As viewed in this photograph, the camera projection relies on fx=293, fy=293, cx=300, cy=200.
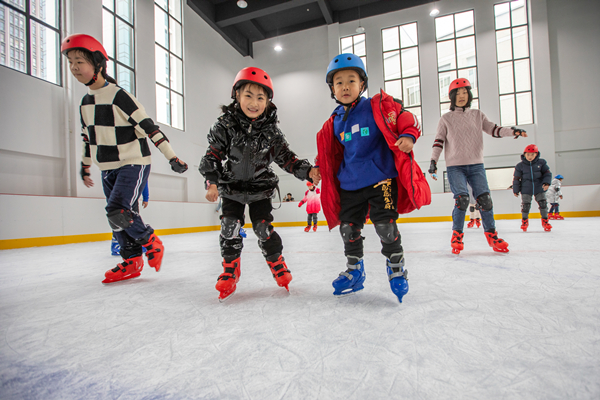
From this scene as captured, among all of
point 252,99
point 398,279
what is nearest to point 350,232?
point 398,279

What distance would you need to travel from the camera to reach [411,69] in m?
11.4

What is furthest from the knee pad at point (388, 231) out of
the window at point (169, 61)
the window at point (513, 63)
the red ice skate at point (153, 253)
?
the window at point (513, 63)

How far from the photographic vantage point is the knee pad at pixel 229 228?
1.55 meters

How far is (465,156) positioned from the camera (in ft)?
8.71

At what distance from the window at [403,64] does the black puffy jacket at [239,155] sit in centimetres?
1103

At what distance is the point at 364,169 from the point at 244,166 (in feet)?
2.07

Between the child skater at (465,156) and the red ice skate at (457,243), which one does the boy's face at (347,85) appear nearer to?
the child skater at (465,156)

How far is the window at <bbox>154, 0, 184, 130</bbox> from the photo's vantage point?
343 inches

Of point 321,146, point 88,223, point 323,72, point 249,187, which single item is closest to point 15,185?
point 88,223

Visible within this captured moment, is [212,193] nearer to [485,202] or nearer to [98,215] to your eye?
[485,202]

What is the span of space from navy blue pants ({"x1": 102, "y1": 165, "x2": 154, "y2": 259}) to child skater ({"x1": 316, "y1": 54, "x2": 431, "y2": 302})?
1.25 meters

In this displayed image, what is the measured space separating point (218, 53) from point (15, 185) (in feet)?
27.1

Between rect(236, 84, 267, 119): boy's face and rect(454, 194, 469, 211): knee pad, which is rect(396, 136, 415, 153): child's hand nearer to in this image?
rect(236, 84, 267, 119): boy's face

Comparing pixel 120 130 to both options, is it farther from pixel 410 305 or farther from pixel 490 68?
pixel 490 68
